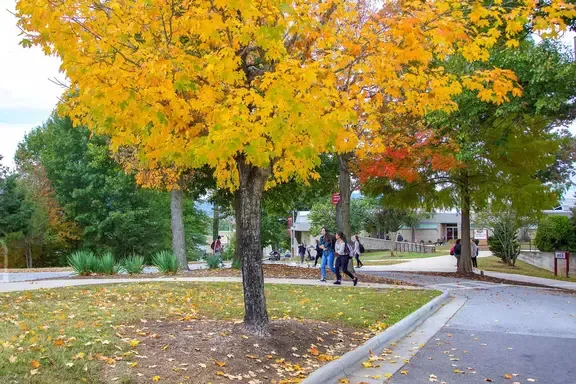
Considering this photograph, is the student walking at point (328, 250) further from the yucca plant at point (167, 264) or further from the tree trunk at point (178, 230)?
the tree trunk at point (178, 230)

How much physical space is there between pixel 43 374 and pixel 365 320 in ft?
19.1

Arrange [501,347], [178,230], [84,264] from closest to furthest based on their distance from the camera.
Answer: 1. [501,347]
2. [84,264]
3. [178,230]

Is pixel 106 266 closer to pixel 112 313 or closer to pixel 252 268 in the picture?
pixel 112 313

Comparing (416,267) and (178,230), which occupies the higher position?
(178,230)

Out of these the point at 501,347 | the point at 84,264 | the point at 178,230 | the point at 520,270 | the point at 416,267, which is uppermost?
the point at 178,230

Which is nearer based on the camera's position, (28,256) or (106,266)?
(106,266)

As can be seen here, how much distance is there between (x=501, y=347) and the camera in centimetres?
846

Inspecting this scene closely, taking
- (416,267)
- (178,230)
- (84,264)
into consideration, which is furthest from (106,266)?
(416,267)

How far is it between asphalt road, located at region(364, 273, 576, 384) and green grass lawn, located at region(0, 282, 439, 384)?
1.28 m

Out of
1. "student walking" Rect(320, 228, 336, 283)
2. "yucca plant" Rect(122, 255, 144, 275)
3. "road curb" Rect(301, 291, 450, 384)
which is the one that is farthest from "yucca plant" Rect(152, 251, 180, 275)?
"road curb" Rect(301, 291, 450, 384)

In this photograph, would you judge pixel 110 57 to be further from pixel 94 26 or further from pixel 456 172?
pixel 456 172

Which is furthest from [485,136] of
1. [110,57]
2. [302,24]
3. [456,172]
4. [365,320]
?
[110,57]

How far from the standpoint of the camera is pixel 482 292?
660 inches

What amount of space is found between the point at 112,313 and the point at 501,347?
589 cm
